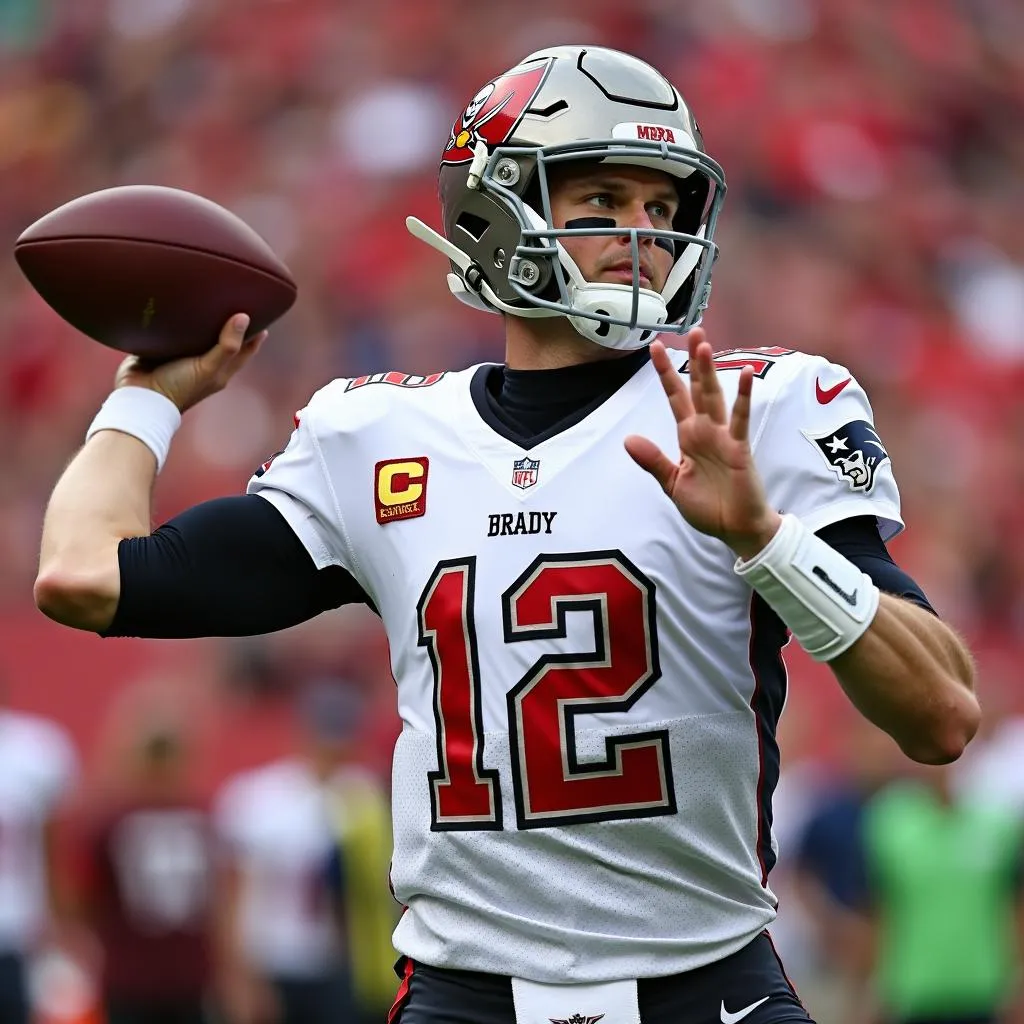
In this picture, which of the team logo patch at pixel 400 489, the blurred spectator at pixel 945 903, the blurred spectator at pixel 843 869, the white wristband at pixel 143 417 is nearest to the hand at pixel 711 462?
the team logo patch at pixel 400 489

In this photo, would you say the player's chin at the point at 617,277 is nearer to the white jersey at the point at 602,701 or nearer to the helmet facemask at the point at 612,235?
the helmet facemask at the point at 612,235

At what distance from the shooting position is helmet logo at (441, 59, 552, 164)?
10.4 ft

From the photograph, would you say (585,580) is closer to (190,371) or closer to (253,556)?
(253,556)

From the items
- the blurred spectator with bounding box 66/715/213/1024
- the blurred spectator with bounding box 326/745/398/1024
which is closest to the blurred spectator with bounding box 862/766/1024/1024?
the blurred spectator with bounding box 326/745/398/1024

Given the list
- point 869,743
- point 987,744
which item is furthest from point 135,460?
point 987,744

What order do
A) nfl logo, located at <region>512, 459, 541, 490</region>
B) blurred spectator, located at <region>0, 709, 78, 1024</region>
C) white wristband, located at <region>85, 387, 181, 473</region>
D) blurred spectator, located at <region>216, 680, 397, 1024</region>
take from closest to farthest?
nfl logo, located at <region>512, 459, 541, 490</region>, white wristband, located at <region>85, 387, 181, 473</region>, blurred spectator, located at <region>0, 709, 78, 1024</region>, blurred spectator, located at <region>216, 680, 397, 1024</region>

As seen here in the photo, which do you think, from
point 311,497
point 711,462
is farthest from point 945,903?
point 711,462

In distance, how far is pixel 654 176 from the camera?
312cm

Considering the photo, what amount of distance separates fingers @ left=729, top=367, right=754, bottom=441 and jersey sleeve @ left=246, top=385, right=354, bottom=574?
79cm

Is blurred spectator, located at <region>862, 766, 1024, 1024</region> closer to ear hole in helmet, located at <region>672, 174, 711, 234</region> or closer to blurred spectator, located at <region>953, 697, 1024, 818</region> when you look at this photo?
blurred spectator, located at <region>953, 697, 1024, 818</region>

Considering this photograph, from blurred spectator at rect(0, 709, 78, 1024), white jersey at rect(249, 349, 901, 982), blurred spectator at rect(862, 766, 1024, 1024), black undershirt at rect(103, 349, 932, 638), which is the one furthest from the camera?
blurred spectator at rect(862, 766, 1024, 1024)

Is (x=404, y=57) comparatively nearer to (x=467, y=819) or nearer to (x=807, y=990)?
(x=807, y=990)

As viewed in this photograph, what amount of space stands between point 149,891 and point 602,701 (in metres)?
5.13

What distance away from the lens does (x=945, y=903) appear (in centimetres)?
727
